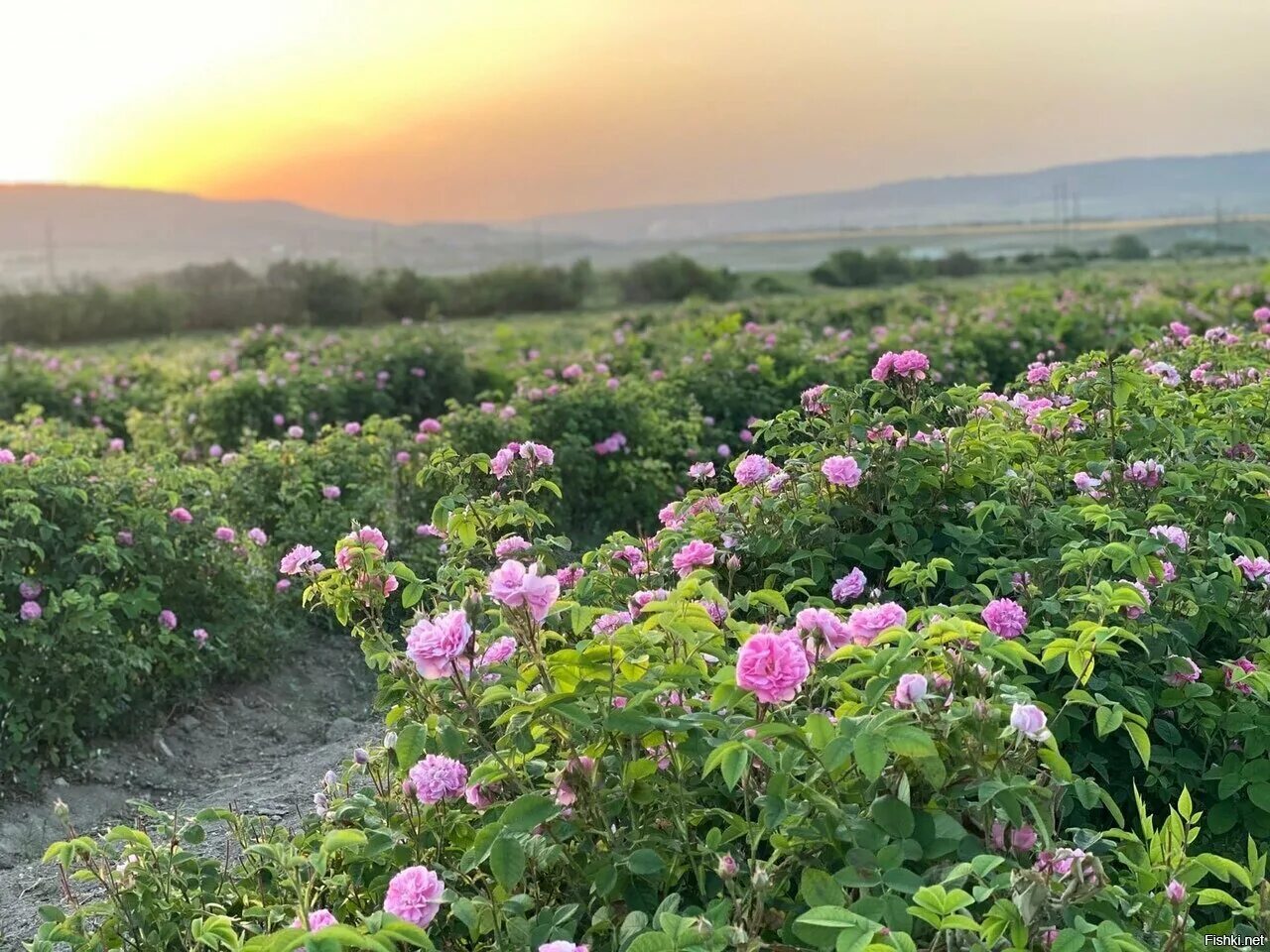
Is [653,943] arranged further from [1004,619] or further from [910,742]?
[1004,619]

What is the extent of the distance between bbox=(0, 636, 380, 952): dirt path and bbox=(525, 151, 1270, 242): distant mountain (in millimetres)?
97543

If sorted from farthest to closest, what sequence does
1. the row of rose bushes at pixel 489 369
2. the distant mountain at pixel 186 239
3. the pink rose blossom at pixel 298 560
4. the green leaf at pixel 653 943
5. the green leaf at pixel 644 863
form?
the distant mountain at pixel 186 239, the row of rose bushes at pixel 489 369, the pink rose blossom at pixel 298 560, the green leaf at pixel 644 863, the green leaf at pixel 653 943

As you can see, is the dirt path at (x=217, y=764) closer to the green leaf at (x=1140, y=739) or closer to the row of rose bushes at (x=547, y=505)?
the row of rose bushes at (x=547, y=505)

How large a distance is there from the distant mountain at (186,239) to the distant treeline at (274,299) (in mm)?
1199

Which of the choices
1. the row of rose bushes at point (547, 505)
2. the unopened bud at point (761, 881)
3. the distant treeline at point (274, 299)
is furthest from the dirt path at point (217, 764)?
the distant treeline at point (274, 299)

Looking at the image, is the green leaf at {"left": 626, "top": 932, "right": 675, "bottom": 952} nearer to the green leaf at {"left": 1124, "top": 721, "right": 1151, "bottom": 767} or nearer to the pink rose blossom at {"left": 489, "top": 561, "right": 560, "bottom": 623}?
the pink rose blossom at {"left": 489, "top": 561, "right": 560, "bottom": 623}

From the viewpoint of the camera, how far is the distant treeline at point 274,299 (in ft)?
70.4

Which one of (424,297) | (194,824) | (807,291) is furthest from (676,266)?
(194,824)

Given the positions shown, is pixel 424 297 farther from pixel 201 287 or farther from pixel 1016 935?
pixel 1016 935

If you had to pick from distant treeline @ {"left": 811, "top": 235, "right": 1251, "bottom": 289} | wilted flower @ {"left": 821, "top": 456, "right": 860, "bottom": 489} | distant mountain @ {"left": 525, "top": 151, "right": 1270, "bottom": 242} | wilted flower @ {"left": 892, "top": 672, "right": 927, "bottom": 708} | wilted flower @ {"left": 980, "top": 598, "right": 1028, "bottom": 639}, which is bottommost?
wilted flower @ {"left": 980, "top": 598, "right": 1028, "bottom": 639}

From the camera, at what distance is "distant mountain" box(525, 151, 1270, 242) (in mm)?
117625

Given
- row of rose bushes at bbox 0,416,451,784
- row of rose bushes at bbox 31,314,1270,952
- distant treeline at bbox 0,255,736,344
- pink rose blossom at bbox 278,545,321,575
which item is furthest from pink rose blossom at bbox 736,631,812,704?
distant treeline at bbox 0,255,736,344

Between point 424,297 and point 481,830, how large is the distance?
24.6 meters

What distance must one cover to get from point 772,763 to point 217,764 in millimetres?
3219
